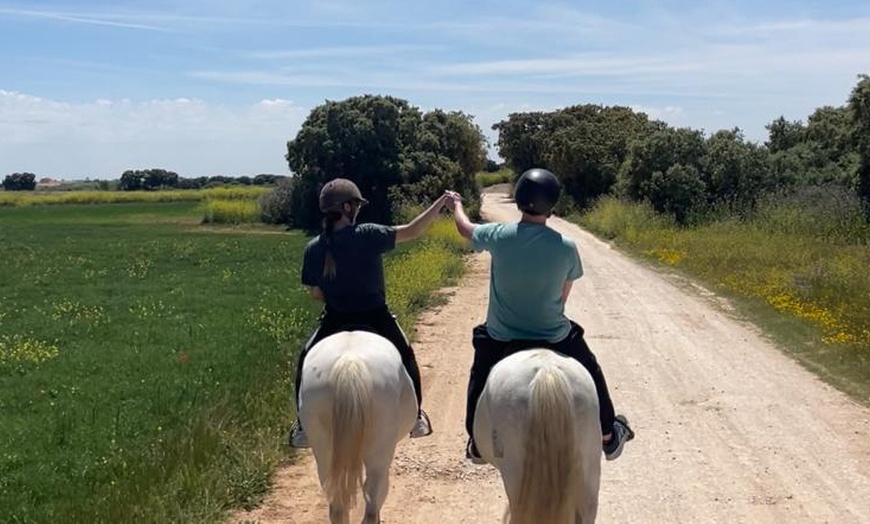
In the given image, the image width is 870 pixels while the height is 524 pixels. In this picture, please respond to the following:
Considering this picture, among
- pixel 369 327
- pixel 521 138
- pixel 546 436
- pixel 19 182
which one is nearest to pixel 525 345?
pixel 546 436

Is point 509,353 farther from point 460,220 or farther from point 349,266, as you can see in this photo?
point 349,266

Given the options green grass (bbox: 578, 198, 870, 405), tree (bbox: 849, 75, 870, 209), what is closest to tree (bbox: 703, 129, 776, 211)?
green grass (bbox: 578, 198, 870, 405)

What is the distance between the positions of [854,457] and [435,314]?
988 cm

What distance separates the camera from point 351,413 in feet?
17.6

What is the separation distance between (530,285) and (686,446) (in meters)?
4.11

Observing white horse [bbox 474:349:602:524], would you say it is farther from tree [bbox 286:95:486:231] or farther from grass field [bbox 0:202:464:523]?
tree [bbox 286:95:486:231]

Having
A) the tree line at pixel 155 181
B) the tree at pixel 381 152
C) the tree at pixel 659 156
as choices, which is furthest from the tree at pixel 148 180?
the tree at pixel 659 156

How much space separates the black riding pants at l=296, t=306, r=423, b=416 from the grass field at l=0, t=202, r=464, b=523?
1.67 meters

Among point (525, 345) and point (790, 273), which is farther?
point (790, 273)

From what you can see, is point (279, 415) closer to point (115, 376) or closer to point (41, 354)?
point (115, 376)

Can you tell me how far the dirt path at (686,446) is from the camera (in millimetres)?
7195

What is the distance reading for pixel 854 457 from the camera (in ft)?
27.5

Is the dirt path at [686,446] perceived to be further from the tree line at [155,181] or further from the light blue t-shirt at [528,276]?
the tree line at [155,181]

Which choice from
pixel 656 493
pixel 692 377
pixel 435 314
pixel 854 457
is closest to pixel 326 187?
pixel 656 493
